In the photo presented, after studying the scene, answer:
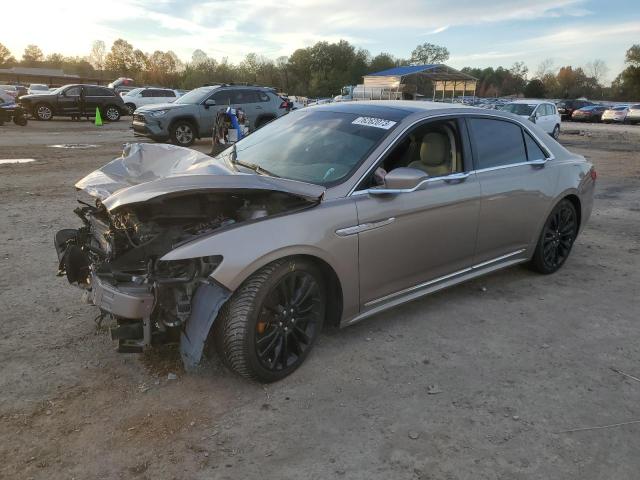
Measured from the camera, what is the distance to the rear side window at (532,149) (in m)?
4.58

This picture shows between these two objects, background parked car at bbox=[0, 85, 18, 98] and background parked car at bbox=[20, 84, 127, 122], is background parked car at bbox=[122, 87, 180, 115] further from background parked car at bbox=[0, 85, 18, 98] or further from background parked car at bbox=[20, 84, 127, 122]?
background parked car at bbox=[0, 85, 18, 98]

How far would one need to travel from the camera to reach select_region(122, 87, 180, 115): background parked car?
2721 cm

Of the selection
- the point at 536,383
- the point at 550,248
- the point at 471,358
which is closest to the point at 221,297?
the point at 471,358

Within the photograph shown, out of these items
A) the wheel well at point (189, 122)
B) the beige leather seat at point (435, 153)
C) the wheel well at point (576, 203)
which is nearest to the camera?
the beige leather seat at point (435, 153)

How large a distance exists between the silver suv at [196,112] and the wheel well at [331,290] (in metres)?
12.3

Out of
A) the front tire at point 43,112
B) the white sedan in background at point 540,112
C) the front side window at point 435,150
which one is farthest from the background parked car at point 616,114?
the front side window at point 435,150

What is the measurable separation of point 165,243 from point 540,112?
19.9 meters

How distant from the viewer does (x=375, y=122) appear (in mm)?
3748

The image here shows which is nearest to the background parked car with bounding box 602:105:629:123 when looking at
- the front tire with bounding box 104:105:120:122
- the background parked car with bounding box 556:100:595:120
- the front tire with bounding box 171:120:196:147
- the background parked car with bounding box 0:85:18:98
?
the background parked car with bounding box 556:100:595:120

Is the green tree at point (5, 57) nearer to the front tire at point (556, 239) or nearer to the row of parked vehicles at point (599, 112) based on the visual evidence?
the row of parked vehicles at point (599, 112)

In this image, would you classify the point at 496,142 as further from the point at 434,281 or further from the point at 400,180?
the point at 400,180

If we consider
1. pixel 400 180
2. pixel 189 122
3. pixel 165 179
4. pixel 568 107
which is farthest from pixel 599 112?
pixel 165 179

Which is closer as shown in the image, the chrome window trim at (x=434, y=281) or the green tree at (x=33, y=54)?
the chrome window trim at (x=434, y=281)

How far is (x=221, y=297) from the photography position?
2.72m
